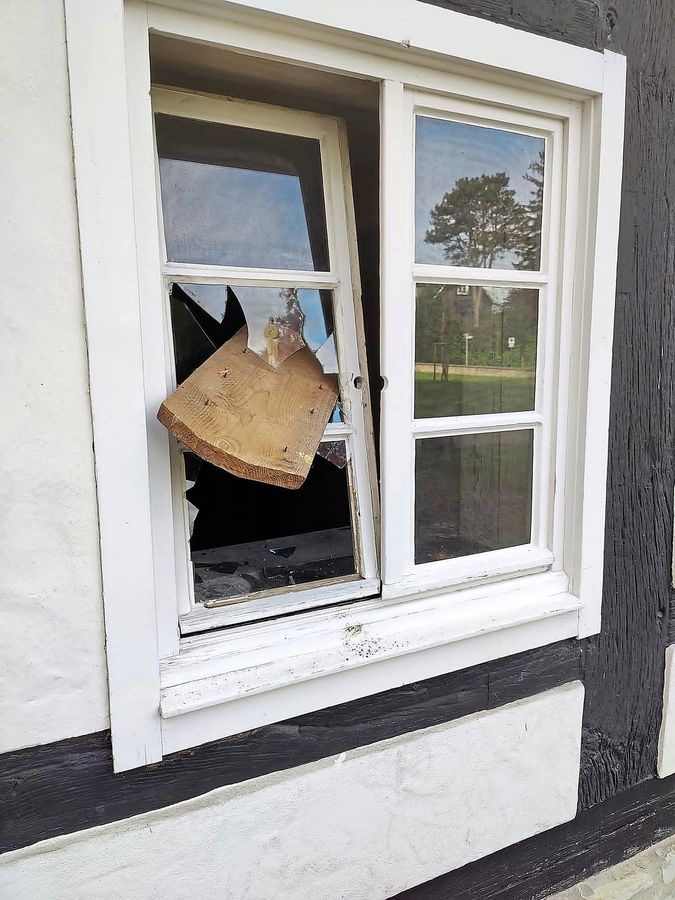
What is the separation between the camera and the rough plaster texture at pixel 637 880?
2102mm

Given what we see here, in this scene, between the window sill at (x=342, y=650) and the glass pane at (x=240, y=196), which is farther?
the glass pane at (x=240, y=196)

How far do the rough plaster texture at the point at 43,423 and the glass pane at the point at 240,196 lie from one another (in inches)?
16.1

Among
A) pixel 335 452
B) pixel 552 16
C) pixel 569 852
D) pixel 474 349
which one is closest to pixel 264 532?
pixel 335 452

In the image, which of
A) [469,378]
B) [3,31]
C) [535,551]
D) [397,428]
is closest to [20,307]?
[3,31]

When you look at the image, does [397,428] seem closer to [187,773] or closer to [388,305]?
[388,305]

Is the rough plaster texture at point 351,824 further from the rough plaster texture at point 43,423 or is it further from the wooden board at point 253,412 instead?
the wooden board at point 253,412

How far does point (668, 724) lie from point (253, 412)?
6.52 ft

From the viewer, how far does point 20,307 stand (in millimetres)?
1135

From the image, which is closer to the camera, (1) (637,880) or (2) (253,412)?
(2) (253,412)

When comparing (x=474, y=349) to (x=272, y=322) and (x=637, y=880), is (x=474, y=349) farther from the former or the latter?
(x=637, y=880)

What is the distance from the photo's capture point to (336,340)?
1.73m

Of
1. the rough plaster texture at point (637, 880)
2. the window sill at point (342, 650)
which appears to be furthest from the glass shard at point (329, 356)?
the rough plaster texture at point (637, 880)

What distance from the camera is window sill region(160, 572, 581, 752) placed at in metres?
1.37

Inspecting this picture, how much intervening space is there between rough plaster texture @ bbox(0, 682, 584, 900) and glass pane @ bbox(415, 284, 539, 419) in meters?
0.97
